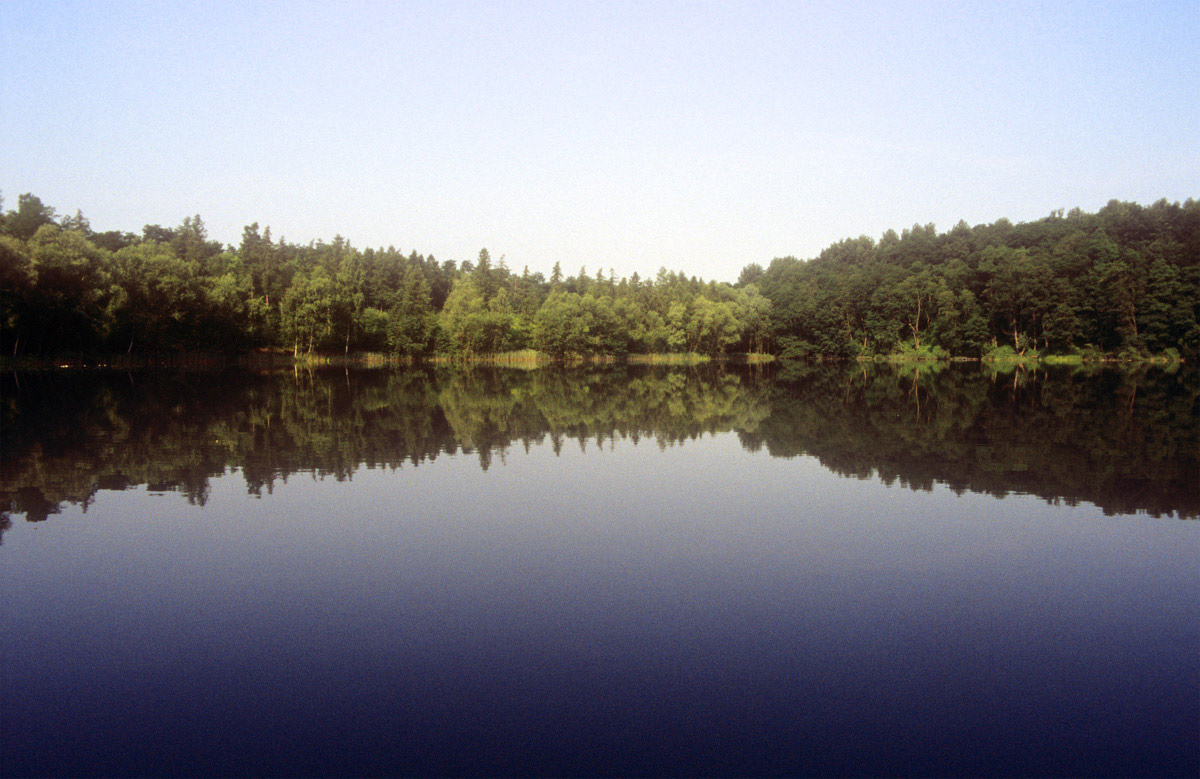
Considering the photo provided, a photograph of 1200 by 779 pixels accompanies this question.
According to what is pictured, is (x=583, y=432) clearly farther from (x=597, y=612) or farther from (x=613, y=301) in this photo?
(x=613, y=301)

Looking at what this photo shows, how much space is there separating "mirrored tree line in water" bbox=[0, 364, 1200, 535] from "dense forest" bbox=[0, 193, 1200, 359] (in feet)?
69.5

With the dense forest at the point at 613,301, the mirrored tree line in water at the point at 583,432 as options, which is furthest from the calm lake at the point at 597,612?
the dense forest at the point at 613,301

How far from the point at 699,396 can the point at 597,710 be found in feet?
109

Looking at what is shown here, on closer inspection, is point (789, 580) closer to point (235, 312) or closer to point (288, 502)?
point (288, 502)

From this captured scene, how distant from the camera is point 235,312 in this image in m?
68.1

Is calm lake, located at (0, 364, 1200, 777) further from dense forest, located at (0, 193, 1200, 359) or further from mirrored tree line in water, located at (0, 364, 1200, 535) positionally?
dense forest, located at (0, 193, 1200, 359)

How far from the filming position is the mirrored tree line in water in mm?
15445

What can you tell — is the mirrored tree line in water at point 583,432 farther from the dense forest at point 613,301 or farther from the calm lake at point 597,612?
the dense forest at point 613,301

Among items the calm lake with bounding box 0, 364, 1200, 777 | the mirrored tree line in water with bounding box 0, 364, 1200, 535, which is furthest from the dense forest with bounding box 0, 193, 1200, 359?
the calm lake with bounding box 0, 364, 1200, 777

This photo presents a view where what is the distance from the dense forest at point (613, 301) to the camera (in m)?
57.7

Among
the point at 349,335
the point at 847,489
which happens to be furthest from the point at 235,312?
the point at 847,489

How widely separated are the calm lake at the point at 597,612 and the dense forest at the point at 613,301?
48348mm

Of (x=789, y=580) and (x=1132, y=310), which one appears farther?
(x=1132, y=310)

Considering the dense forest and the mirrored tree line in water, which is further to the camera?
the dense forest
